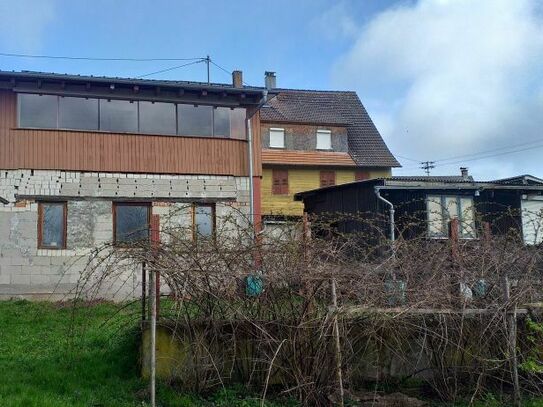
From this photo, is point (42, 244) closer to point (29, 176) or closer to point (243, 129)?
point (29, 176)

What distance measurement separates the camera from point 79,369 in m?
8.00

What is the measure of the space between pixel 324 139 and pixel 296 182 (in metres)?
3.09

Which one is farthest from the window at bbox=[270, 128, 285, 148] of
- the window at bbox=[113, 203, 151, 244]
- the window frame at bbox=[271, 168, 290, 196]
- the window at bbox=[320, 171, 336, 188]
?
the window at bbox=[113, 203, 151, 244]

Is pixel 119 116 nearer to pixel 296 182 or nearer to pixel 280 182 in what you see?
pixel 280 182

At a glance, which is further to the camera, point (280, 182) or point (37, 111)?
point (280, 182)

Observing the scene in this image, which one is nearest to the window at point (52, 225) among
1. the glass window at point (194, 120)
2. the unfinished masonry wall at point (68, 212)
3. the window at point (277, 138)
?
the unfinished masonry wall at point (68, 212)

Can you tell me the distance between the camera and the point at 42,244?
16.6 metres

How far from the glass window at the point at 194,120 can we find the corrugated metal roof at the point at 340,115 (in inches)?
579

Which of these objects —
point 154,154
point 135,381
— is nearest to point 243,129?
point 154,154

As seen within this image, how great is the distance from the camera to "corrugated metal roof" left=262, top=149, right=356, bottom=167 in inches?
1284

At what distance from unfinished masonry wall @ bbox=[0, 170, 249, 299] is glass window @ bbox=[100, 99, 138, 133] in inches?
53.8

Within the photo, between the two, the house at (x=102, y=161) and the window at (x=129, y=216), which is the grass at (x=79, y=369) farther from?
the window at (x=129, y=216)

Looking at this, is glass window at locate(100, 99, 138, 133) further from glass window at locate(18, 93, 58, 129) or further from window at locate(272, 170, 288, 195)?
window at locate(272, 170, 288, 195)

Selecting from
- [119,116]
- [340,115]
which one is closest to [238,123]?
[119,116]
